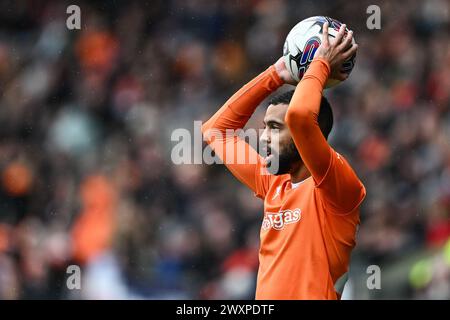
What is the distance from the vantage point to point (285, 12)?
39.4 ft

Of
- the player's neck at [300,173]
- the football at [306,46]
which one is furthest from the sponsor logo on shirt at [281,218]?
the football at [306,46]

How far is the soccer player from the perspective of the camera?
390 centimetres

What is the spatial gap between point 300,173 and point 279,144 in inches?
6.9

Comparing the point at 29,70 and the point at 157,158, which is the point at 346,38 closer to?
the point at 157,158

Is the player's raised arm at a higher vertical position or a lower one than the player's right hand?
lower

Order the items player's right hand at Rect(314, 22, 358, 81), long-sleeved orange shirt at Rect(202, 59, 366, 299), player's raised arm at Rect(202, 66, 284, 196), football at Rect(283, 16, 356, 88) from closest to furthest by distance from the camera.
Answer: long-sleeved orange shirt at Rect(202, 59, 366, 299)
player's right hand at Rect(314, 22, 358, 81)
football at Rect(283, 16, 356, 88)
player's raised arm at Rect(202, 66, 284, 196)

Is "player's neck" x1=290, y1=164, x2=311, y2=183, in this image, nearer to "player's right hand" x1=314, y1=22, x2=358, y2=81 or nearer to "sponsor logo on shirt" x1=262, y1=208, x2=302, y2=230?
"sponsor logo on shirt" x1=262, y1=208, x2=302, y2=230

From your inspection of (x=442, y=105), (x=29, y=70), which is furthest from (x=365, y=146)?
(x=29, y=70)

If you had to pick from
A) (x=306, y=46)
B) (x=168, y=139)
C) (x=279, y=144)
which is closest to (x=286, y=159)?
(x=279, y=144)

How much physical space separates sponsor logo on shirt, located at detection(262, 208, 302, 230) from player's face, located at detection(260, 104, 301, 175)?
8.3 inches

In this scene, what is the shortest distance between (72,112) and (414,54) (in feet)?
14.0

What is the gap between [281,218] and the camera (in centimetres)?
420

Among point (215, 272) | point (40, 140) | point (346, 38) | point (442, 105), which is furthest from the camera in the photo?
point (40, 140)

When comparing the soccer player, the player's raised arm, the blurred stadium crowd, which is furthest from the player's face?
the blurred stadium crowd
